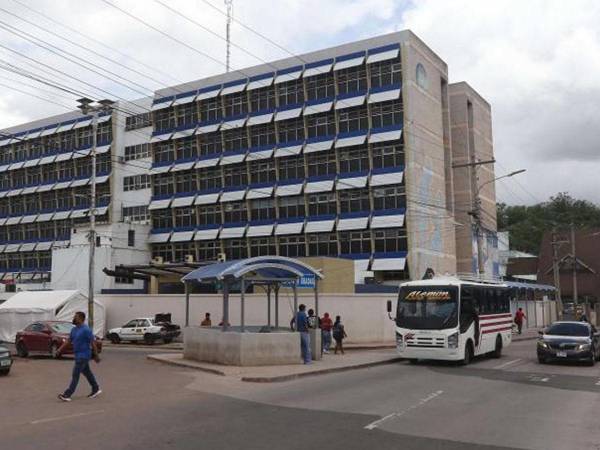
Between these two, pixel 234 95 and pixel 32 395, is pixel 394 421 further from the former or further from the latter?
pixel 234 95

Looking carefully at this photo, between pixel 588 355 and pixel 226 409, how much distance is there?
14.3 m

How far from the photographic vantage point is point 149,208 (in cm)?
7275

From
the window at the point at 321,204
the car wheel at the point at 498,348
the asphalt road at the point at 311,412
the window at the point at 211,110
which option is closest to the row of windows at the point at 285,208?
the window at the point at 321,204

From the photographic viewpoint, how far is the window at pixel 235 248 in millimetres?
66188

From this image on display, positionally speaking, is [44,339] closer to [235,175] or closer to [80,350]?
[80,350]

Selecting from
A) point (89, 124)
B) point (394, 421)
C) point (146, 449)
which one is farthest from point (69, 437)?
point (89, 124)

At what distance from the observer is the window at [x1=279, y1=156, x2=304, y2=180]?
63156 millimetres

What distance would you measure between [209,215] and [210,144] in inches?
293

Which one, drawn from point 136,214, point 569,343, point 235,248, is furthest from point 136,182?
→ point 569,343

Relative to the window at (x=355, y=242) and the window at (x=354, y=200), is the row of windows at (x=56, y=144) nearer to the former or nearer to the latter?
the window at (x=354, y=200)

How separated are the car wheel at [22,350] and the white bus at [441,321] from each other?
587 inches

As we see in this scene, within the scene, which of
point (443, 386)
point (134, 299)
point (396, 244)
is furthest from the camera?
point (396, 244)

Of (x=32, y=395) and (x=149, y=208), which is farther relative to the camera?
(x=149, y=208)

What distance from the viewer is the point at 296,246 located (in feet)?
206
